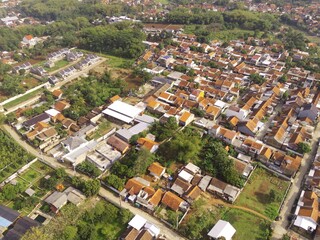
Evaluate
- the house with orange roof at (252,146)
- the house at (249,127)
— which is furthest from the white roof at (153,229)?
the house at (249,127)

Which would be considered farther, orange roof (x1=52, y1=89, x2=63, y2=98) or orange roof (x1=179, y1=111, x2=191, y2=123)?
orange roof (x1=52, y1=89, x2=63, y2=98)

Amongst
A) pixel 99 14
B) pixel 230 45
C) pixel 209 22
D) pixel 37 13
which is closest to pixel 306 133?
→ pixel 230 45

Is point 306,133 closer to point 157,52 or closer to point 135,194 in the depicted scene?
point 135,194

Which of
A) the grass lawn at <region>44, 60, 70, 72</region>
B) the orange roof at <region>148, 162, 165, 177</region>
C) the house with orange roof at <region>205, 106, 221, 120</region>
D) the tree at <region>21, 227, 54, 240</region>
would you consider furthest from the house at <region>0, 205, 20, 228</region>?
the grass lawn at <region>44, 60, 70, 72</region>

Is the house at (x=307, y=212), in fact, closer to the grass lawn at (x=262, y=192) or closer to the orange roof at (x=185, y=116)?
the grass lawn at (x=262, y=192)

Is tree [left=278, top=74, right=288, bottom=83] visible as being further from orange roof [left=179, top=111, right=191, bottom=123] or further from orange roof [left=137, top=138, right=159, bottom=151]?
orange roof [left=137, top=138, right=159, bottom=151]

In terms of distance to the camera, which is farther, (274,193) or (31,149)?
(31,149)
